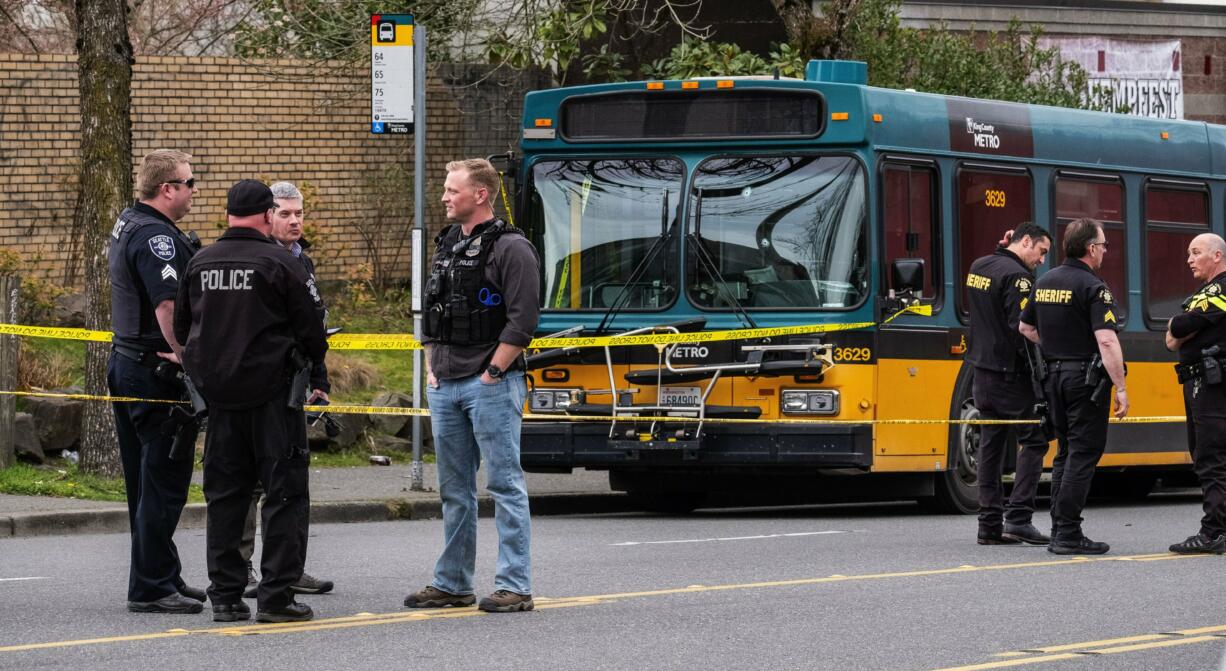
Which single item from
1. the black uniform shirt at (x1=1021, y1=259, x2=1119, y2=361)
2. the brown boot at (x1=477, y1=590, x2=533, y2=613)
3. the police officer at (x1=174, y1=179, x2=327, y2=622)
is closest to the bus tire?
the black uniform shirt at (x1=1021, y1=259, x2=1119, y2=361)

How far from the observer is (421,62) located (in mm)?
14641

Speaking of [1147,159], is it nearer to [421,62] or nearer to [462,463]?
[421,62]

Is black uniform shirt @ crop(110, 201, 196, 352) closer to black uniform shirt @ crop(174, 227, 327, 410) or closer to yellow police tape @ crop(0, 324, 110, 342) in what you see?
black uniform shirt @ crop(174, 227, 327, 410)

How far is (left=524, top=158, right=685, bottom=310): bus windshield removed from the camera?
1359 centimetres

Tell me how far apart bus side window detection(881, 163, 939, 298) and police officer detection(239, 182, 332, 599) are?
5070 mm

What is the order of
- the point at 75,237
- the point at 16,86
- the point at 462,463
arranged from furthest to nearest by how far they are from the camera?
1. the point at 16,86
2. the point at 75,237
3. the point at 462,463

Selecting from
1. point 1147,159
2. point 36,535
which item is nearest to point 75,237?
point 36,535

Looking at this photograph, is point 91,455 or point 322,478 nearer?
point 91,455

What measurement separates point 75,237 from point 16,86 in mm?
2226

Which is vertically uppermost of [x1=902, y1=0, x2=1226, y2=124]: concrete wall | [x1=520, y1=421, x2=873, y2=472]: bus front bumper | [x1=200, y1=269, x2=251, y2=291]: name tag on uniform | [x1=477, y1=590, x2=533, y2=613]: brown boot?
[x1=902, y1=0, x2=1226, y2=124]: concrete wall

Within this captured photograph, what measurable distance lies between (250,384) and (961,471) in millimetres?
7601

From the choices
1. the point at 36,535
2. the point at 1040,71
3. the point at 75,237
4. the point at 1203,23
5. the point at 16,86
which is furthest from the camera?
the point at 1203,23

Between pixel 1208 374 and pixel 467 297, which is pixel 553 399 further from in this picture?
pixel 467 297

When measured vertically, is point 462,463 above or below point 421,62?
below
